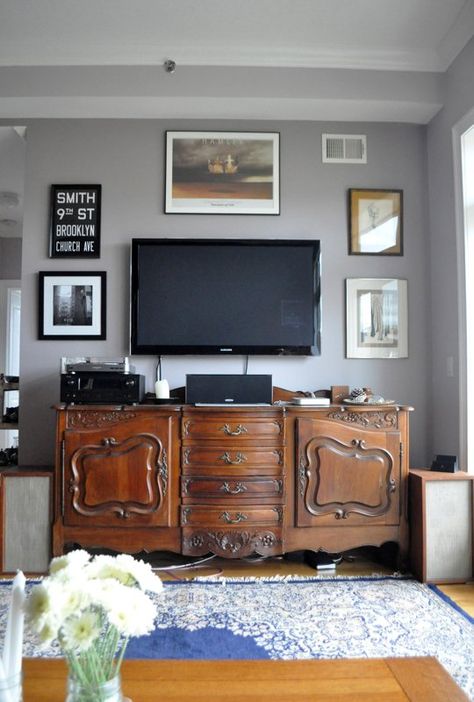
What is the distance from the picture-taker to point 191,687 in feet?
3.30

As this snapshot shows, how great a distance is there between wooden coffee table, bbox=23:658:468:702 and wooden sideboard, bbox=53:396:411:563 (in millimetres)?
1350

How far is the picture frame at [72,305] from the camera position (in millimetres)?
2938

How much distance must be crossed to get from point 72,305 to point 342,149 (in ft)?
6.46

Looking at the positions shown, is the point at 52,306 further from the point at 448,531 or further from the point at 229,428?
the point at 448,531

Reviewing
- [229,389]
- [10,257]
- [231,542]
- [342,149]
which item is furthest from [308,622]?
[10,257]

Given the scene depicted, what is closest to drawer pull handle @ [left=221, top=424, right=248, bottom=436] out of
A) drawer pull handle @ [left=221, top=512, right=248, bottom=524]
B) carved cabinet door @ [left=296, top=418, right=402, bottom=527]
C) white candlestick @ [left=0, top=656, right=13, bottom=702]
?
carved cabinet door @ [left=296, top=418, right=402, bottom=527]

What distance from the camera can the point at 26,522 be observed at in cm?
249

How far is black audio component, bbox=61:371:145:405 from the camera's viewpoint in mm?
2527

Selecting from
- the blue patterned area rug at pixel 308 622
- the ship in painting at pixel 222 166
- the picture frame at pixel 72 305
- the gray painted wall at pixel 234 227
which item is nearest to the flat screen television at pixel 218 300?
the gray painted wall at pixel 234 227

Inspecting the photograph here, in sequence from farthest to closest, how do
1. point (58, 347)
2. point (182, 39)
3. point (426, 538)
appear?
point (58, 347) < point (182, 39) < point (426, 538)

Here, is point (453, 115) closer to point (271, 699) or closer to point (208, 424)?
point (208, 424)

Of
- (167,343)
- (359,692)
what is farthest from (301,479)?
(359,692)

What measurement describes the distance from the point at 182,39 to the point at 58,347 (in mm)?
1945

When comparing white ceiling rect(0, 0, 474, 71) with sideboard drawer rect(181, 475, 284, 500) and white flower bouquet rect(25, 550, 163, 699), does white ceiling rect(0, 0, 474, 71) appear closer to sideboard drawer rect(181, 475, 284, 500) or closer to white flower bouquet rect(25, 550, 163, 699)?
sideboard drawer rect(181, 475, 284, 500)
